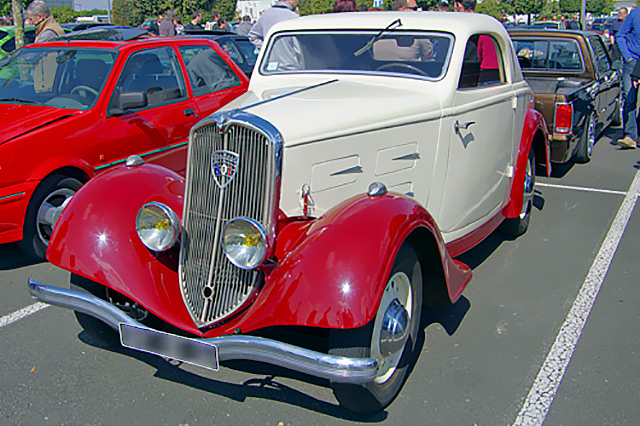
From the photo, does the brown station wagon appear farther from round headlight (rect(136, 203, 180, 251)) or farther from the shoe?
round headlight (rect(136, 203, 180, 251))

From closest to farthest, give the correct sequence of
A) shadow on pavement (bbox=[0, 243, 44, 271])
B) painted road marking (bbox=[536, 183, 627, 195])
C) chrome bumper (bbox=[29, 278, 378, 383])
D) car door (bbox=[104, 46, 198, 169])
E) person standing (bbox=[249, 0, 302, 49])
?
chrome bumper (bbox=[29, 278, 378, 383])
shadow on pavement (bbox=[0, 243, 44, 271])
car door (bbox=[104, 46, 198, 169])
painted road marking (bbox=[536, 183, 627, 195])
person standing (bbox=[249, 0, 302, 49])

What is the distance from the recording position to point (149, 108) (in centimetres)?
545

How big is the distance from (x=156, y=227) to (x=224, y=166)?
467 millimetres

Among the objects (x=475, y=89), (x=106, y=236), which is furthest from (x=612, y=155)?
(x=106, y=236)

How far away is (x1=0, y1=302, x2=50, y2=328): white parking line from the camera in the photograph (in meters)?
3.81

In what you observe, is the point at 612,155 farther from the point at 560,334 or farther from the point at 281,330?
the point at 281,330

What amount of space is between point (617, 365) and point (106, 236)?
283 centimetres

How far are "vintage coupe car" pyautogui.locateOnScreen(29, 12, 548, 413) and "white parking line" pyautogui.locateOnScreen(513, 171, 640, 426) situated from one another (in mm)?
634

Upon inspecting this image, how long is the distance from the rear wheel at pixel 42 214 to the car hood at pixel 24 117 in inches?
16.6

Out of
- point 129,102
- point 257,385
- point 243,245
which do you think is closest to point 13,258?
point 129,102

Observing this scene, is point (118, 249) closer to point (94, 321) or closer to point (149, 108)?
point (94, 321)

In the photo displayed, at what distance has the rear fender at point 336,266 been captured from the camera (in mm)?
2426

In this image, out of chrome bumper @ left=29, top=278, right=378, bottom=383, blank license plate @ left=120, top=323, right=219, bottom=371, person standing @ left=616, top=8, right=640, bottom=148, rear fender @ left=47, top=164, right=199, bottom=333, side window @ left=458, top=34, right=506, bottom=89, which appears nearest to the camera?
chrome bumper @ left=29, top=278, right=378, bottom=383

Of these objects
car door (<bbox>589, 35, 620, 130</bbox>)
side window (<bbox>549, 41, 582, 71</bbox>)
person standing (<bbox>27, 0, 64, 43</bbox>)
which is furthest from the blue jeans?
person standing (<bbox>27, 0, 64, 43</bbox>)
